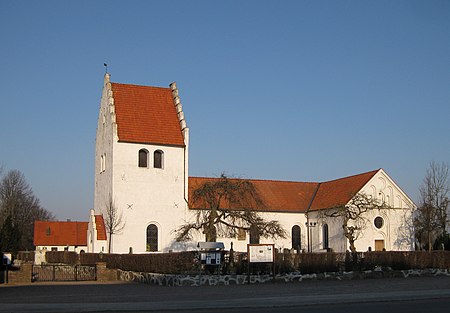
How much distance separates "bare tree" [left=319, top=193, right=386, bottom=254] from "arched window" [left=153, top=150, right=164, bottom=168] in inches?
696

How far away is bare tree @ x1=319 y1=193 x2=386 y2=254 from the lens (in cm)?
5653

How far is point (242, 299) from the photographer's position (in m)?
23.8

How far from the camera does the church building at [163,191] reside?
5562cm

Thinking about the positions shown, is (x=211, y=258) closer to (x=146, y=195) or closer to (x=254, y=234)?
(x=254, y=234)

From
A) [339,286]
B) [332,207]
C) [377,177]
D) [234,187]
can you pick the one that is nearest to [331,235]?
[332,207]

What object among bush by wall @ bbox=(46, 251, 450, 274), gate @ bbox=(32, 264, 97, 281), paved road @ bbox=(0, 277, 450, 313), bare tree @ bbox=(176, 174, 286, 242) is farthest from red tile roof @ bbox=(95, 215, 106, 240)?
paved road @ bbox=(0, 277, 450, 313)

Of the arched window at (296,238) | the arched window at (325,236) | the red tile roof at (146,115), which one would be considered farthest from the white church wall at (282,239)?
the red tile roof at (146,115)

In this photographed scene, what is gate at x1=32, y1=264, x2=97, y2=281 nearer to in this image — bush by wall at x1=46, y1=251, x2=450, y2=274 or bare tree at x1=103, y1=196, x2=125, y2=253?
bush by wall at x1=46, y1=251, x2=450, y2=274

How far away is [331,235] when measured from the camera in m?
60.8

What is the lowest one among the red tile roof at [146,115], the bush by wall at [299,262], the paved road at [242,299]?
the paved road at [242,299]

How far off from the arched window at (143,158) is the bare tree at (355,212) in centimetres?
1906

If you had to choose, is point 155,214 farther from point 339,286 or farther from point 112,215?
point 339,286

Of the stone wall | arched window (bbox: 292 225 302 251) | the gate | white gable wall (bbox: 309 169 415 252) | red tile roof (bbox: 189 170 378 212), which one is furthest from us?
arched window (bbox: 292 225 302 251)

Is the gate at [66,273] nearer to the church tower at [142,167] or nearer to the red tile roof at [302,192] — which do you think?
Answer: the church tower at [142,167]
